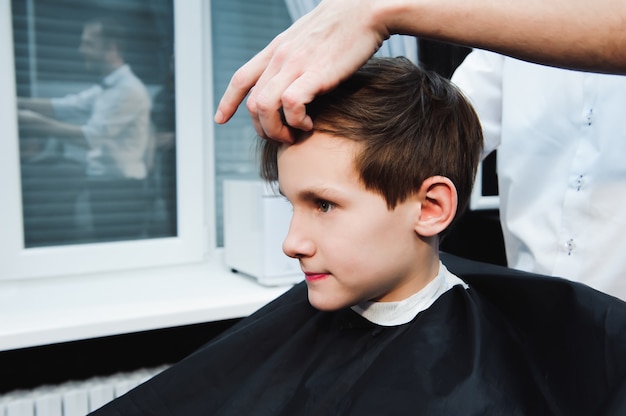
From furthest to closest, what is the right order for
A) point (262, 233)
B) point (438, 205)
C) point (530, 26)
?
point (262, 233) < point (438, 205) < point (530, 26)

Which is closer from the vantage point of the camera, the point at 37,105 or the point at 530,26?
the point at 530,26

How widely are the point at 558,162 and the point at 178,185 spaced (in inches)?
49.0

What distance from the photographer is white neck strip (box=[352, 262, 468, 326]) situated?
0.88 m

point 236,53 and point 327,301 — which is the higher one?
point 236,53

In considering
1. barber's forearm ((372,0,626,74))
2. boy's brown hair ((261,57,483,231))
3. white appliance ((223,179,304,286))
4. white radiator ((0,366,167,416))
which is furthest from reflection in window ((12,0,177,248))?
barber's forearm ((372,0,626,74))

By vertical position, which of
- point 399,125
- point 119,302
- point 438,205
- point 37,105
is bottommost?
point 119,302

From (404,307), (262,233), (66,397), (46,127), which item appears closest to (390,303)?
(404,307)

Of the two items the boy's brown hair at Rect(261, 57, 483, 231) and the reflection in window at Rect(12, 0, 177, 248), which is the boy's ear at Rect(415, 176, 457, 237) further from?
the reflection in window at Rect(12, 0, 177, 248)

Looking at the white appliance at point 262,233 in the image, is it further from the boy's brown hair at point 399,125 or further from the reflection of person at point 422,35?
the reflection of person at point 422,35

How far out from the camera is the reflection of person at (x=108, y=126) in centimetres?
173

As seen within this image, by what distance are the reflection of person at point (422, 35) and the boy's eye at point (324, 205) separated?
141mm

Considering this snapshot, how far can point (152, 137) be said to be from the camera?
1.89 m

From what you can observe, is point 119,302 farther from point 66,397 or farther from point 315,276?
point 315,276

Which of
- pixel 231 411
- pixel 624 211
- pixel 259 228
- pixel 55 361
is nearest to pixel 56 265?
pixel 55 361
